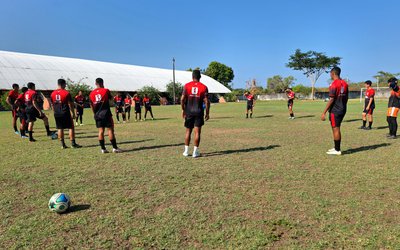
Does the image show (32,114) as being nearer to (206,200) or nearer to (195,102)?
(195,102)

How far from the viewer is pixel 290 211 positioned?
156 inches

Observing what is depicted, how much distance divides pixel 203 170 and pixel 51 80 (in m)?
45.3

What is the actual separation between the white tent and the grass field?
132 feet

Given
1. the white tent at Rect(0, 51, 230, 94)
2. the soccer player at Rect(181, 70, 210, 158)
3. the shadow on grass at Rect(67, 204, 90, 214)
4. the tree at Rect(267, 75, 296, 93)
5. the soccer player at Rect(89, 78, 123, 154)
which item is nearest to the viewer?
the shadow on grass at Rect(67, 204, 90, 214)

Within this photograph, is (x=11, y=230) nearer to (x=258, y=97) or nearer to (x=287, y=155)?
(x=287, y=155)

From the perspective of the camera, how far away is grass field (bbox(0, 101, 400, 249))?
10.8ft

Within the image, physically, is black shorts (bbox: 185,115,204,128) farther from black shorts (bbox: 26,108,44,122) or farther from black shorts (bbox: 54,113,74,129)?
black shorts (bbox: 26,108,44,122)

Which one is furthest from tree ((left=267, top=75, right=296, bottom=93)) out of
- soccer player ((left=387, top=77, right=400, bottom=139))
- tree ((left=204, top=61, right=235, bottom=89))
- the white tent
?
soccer player ((left=387, top=77, right=400, bottom=139))

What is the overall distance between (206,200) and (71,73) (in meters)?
50.7

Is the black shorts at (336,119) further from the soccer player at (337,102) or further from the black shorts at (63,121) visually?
the black shorts at (63,121)

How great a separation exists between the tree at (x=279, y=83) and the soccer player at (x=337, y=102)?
95.2 metres

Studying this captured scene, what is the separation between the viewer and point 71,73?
4922 centimetres

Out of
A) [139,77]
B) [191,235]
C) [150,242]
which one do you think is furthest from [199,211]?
[139,77]

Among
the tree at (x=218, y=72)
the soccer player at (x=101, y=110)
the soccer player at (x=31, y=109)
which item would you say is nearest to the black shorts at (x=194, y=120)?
the soccer player at (x=101, y=110)
